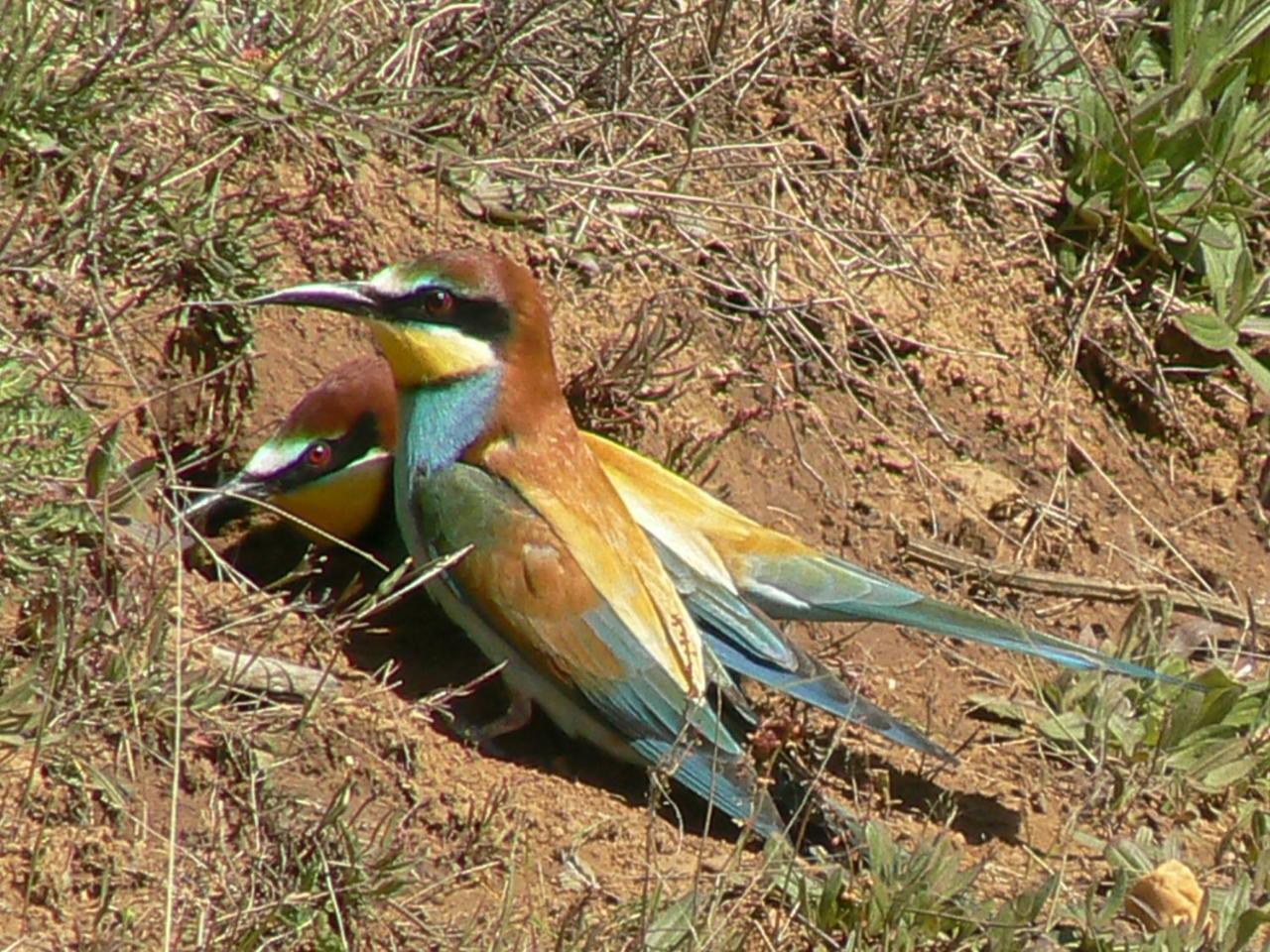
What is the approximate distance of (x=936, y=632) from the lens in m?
4.42

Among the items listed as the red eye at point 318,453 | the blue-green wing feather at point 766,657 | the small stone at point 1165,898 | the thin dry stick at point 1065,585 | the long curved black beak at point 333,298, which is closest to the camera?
the small stone at point 1165,898

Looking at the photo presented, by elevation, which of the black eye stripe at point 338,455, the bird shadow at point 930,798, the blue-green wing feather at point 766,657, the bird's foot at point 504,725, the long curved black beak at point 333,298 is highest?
the long curved black beak at point 333,298

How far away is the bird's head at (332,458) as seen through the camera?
447cm

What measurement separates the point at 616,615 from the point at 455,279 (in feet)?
2.46

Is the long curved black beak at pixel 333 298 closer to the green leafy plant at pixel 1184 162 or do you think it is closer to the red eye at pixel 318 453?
the red eye at pixel 318 453

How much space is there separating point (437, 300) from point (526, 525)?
0.49 meters

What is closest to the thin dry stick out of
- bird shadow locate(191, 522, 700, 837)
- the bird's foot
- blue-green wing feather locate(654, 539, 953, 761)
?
blue-green wing feather locate(654, 539, 953, 761)

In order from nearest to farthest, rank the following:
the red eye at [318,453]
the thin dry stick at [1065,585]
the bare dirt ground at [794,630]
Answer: the bare dirt ground at [794,630]
the red eye at [318,453]
the thin dry stick at [1065,585]

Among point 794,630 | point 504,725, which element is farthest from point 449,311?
point 794,630

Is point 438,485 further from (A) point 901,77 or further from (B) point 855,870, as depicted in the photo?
(A) point 901,77

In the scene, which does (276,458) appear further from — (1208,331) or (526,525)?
(1208,331)

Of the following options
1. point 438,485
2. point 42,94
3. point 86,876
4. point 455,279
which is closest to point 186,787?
point 86,876

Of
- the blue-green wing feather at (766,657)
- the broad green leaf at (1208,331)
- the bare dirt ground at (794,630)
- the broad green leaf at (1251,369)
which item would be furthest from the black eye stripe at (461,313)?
the broad green leaf at (1251,369)

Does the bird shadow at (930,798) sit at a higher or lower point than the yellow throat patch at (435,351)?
lower
